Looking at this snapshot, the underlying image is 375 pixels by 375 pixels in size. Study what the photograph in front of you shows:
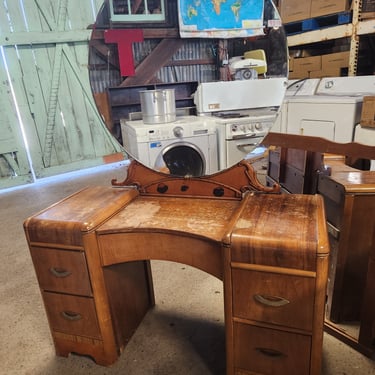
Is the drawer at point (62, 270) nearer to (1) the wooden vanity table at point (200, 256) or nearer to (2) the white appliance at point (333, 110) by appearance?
(1) the wooden vanity table at point (200, 256)

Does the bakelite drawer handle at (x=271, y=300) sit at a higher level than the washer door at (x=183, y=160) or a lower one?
lower

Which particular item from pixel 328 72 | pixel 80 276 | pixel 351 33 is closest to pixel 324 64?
pixel 328 72

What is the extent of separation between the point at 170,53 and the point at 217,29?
171 millimetres

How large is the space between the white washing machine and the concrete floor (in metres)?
0.24

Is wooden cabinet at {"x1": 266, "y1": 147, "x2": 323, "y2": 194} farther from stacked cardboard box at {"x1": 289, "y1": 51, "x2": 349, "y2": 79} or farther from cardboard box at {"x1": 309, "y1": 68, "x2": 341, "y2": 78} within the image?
cardboard box at {"x1": 309, "y1": 68, "x2": 341, "y2": 78}

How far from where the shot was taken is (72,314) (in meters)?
1.15

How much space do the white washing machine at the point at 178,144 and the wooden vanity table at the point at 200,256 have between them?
0.15 feet

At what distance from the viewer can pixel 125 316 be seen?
127 cm

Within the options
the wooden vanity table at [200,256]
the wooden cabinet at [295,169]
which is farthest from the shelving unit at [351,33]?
the wooden vanity table at [200,256]

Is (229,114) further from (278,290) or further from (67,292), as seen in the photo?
(67,292)

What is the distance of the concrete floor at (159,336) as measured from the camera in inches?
46.2

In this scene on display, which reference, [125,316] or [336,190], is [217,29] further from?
[125,316]

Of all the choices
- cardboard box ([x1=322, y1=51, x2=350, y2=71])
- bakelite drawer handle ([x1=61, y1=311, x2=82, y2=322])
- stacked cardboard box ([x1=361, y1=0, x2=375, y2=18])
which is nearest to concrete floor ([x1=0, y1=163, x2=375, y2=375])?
bakelite drawer handle ([x1=61, y1=311, x2=82, y2=322])

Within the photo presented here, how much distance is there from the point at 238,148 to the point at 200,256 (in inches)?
15.5
